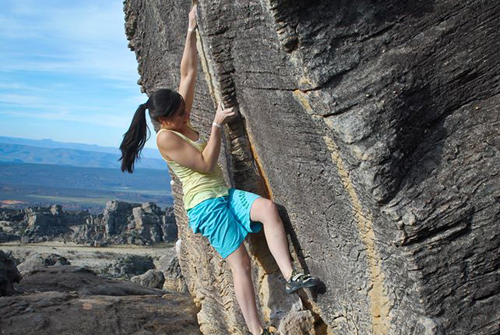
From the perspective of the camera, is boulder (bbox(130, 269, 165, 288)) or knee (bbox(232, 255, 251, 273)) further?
boulder (bbox(130, 269, 165, 288))

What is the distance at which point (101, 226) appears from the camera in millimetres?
43406

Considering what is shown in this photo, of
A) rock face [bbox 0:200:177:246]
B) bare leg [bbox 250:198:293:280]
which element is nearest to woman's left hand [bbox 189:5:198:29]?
bare leg [bbox 250:198:293:280]

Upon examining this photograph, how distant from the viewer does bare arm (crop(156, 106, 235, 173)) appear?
597 centimetres

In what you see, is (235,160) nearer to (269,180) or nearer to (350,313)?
(269,180)

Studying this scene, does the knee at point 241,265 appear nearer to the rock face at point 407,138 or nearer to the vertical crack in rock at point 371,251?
the rock face at point 407,138

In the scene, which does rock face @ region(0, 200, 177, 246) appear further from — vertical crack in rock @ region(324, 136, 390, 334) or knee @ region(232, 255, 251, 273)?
vertical crack in rock @ region(324, 136, 390, 334)

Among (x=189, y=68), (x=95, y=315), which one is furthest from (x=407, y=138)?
(x=95, y=315)

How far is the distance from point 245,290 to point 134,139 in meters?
2.04

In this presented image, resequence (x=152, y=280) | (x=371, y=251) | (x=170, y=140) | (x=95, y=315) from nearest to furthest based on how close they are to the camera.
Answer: (x=371, y=251), (x=170, y=140), (x=95, y=315), (x=152, y=280)

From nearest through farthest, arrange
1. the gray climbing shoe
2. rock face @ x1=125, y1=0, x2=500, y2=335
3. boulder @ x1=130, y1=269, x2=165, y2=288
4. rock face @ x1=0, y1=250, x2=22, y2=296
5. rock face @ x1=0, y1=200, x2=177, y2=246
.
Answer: rock face @ x1=125, y1=0, x2=500, y2=335 < the gray climbing shoe < rock face @ x1=0, y1=250, x2=22, y2=296 < boulder @ x1=130, y1=269, x2=165, y2=288 < rock face @ x1=0, y1=200, x2=177, y2=246

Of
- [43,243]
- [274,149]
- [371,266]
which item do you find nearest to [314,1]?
[274,149]

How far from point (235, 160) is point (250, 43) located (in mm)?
1637

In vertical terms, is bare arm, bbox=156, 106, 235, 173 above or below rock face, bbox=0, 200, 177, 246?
below

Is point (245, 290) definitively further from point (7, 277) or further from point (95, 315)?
point (7, 277)
